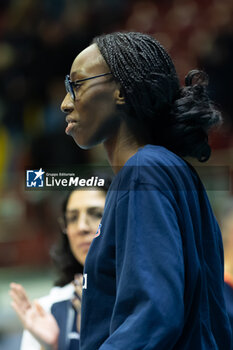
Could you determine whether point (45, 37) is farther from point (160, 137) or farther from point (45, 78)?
point (160, 137)

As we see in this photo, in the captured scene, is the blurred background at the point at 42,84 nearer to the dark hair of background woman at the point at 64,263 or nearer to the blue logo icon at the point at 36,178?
the dark hair of background woman at the point at 64,263

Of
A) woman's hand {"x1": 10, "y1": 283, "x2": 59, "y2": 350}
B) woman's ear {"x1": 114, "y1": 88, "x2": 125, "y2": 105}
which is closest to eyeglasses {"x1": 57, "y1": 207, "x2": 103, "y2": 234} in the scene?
woman's hand {"x1": 10, "y1": 283, "x2": 59, "y2": 350}

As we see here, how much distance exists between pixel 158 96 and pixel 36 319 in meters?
0.87

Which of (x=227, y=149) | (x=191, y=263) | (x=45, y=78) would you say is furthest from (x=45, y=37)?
(x=191, y=263)

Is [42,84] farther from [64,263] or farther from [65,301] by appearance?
[65,301]

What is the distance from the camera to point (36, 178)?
1.04m

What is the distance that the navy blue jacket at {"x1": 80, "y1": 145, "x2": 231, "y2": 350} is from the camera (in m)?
0.76

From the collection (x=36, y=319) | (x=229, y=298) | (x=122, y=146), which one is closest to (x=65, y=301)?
(x=36, y=319)

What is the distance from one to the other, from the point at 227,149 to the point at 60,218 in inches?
24.0

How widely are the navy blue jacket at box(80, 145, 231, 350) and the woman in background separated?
1.56 feet

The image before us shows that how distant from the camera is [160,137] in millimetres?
994

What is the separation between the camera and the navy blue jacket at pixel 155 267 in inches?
29.8

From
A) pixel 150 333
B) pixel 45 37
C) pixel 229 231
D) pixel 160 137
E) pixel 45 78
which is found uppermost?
pixel 45 37

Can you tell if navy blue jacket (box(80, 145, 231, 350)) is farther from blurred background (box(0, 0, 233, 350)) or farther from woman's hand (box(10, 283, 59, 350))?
woman's hand (box(10, 283, 59, 350))
